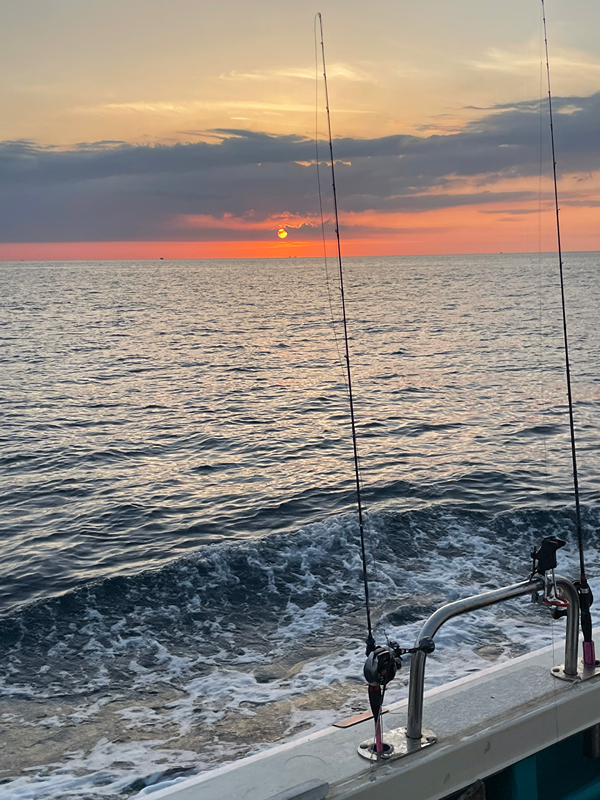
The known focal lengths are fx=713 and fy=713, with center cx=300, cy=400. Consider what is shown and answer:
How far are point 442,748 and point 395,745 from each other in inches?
7.7

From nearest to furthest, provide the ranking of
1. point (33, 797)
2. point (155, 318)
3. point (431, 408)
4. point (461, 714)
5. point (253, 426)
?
point (461, 714) < point (33, 797) < point (253, 426) < point (431, 408) < point (155, 318)

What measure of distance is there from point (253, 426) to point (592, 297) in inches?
1927

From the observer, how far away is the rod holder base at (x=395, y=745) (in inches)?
116

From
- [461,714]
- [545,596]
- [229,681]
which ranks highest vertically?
[545,596]

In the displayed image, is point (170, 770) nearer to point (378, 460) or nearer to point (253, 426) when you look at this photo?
point (378, 460)

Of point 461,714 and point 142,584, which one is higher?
point 461,714

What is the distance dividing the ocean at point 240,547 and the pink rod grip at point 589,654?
262cm

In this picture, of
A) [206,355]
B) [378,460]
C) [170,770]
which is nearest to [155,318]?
[206,355]

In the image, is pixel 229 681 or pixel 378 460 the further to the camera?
pixel 378 460

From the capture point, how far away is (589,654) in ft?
11.8

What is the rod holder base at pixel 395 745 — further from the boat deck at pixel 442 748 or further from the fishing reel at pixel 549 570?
the fishing reel at pixel 549 570

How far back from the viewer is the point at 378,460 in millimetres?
14312

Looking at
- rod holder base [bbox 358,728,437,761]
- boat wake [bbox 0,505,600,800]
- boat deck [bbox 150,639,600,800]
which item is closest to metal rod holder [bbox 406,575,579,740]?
rod holder base [bbox 358,728,437,761]

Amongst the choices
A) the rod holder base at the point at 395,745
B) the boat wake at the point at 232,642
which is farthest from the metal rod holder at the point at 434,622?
the boat wake at the point at 232,642
